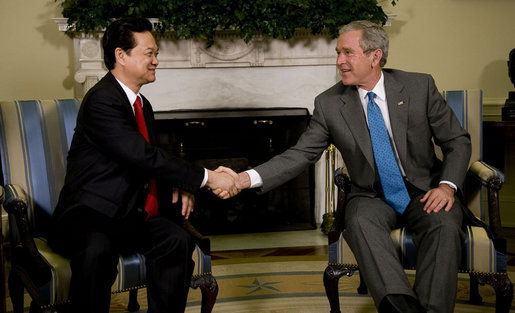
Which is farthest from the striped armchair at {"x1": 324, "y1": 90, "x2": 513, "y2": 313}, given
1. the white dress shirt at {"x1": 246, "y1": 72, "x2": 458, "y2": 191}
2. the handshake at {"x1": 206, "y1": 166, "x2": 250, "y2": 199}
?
the handshake at {"x1": 206, "y1": 166, "x2": 250, "y2": 199}

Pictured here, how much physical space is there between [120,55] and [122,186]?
20.2 inches

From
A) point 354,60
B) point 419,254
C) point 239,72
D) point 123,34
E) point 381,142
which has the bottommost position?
point 419,254

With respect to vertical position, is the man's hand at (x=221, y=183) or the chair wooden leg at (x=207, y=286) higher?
the man's hand at (x=221, y=183)

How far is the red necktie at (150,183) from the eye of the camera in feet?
7.59

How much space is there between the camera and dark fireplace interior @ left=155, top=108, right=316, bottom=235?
13.3 feet

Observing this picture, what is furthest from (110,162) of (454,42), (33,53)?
(454,42)

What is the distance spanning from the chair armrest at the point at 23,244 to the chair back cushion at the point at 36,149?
Answer: 151 millimetres

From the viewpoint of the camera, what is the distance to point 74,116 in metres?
2.60

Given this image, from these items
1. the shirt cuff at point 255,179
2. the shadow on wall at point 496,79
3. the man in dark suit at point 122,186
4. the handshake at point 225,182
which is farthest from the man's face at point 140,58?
the shadow on wall at point 496,79

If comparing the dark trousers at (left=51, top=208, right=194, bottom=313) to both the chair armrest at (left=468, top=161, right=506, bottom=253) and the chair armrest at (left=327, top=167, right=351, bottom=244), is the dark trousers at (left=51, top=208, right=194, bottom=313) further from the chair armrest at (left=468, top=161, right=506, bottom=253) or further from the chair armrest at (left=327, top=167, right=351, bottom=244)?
the chair armrest at (left=468, top=161, right=506, bottom=253)

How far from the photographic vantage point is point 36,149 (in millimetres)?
2484

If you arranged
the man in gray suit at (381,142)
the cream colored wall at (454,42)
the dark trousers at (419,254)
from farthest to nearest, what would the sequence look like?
the cream colored wall at (454,42)
the man in gray suit at (381,142)
the dark trousers at (419,254)

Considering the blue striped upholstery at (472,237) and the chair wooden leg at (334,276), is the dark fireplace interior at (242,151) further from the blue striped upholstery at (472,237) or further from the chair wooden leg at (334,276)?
the chair wooden leg at (334,276)

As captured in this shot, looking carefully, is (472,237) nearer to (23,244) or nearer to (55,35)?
(23,244)
